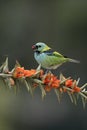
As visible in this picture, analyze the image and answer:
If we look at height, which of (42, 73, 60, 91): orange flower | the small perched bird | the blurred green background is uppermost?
(42, 73, 60, 91): orange flower

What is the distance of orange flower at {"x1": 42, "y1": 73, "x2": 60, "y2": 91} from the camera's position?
9.57 feet

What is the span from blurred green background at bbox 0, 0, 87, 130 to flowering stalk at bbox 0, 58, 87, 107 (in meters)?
11.5

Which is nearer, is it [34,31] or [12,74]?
[12,74]

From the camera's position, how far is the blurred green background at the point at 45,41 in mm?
17016

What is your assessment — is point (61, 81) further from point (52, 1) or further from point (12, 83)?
point (52, 1)

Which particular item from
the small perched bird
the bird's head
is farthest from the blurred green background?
the small perched bird

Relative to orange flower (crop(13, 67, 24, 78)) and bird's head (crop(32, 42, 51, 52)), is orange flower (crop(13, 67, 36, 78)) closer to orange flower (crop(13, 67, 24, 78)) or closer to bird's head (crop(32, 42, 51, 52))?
orange flower (crop(13, 67, 24, 78))

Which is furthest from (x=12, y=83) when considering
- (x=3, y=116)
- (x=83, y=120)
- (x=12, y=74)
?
(x=83, y=120)

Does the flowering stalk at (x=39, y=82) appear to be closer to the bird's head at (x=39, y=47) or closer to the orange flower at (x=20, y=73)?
the orange flower at (x=20, y=73)

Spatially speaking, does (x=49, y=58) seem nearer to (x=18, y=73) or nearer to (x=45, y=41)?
(x=18, y=73)

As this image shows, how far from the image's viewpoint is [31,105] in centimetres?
1723

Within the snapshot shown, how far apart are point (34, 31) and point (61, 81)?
18.5 m

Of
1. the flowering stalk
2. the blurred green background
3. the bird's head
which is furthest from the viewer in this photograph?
the blurred green background

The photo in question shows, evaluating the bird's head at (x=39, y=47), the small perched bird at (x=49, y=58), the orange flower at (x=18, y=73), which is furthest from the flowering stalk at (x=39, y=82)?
the bird's head at (x=39, y=47)
